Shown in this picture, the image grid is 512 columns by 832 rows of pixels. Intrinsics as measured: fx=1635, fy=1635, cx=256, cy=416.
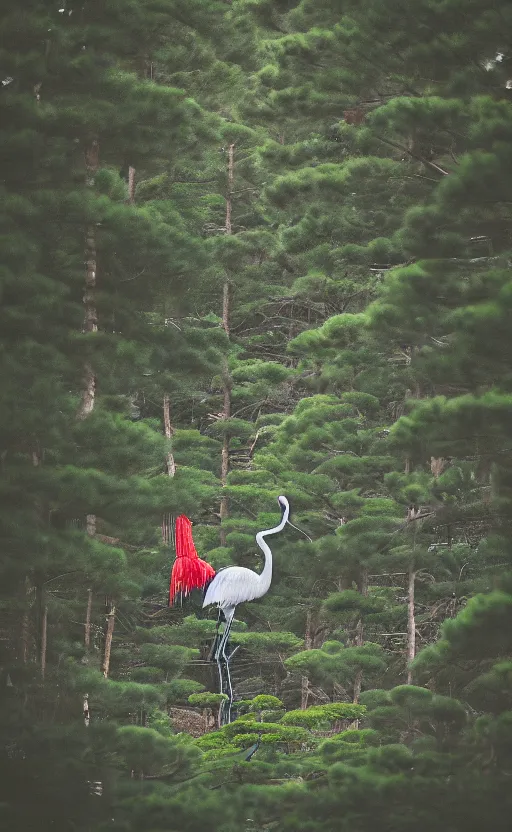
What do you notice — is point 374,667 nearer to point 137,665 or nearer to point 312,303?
point 137,665

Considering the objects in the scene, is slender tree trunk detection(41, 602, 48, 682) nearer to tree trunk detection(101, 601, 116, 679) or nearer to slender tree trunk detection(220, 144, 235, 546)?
tree trunk detection(101, 601, 116, 679)

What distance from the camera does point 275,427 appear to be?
21.3 metres

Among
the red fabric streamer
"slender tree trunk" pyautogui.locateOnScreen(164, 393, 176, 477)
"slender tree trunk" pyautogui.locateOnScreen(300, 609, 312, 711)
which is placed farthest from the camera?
"slender tree trunk" pyautogui.locateOnScreen(164, 393, 176, 477)

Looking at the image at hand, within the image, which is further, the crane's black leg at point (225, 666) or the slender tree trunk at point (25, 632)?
the crane's black leg at point (225, 666)

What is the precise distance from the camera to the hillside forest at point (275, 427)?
10.8 metres

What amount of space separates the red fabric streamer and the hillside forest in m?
0.44

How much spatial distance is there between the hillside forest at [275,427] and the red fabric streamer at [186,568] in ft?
1.43

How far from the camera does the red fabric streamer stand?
17438 millimetres

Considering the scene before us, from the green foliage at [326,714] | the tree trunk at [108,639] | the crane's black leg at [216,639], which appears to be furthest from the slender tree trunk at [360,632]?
the tree trunk at [108,639]

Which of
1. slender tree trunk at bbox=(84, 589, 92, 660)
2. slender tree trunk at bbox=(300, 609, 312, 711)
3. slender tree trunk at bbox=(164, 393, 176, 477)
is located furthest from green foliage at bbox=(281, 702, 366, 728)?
slender tree trunk at bbox=(164, 393, 176, 477)

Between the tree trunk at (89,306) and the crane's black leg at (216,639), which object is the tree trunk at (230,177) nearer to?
the crane's black leg at (216,639)

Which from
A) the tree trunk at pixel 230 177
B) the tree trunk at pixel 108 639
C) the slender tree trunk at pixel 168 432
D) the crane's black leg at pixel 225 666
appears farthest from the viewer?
the tree trunk at pixel 230 177

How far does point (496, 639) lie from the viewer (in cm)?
1018

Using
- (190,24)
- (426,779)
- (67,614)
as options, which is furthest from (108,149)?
(426,779)
